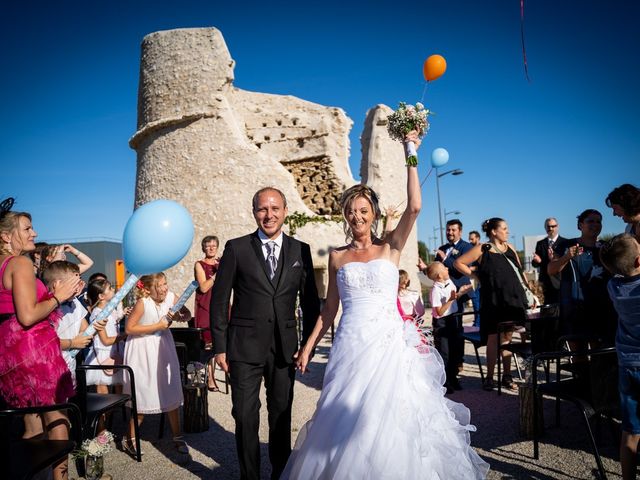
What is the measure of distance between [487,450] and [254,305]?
237 cm

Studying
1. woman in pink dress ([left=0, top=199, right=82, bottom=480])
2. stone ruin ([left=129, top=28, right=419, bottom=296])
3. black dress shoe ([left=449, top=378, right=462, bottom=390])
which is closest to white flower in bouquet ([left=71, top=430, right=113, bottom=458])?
woman in pink dress ([left=0, top=199, right=82, bottom=480])

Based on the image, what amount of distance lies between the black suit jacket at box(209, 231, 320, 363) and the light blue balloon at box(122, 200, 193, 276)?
43.2 inches

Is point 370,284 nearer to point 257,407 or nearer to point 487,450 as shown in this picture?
point 257,407

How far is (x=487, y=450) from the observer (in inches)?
144

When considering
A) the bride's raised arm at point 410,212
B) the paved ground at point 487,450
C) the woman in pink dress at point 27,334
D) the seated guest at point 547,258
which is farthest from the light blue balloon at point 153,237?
the seated guest at point 547,258

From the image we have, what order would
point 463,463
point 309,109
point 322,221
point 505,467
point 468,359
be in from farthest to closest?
1. point 309,109
2. point 322,221
3. point 468,359
4. point 505,467
5. point 463,463

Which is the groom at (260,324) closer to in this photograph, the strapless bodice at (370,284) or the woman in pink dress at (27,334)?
the strapless bodice at (370,284)

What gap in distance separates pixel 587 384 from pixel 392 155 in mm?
11720

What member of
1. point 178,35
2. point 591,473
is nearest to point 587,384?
point 591,473

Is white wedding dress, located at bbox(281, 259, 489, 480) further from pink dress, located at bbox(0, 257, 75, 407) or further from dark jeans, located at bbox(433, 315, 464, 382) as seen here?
dark jeans, located at bbox(433, 315, 464, 382)

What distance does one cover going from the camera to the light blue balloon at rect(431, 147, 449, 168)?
834 centimetres

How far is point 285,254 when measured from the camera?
3195 mm

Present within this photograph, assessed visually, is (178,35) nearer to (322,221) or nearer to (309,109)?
(309,109)

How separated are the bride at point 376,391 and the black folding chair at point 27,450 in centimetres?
136
